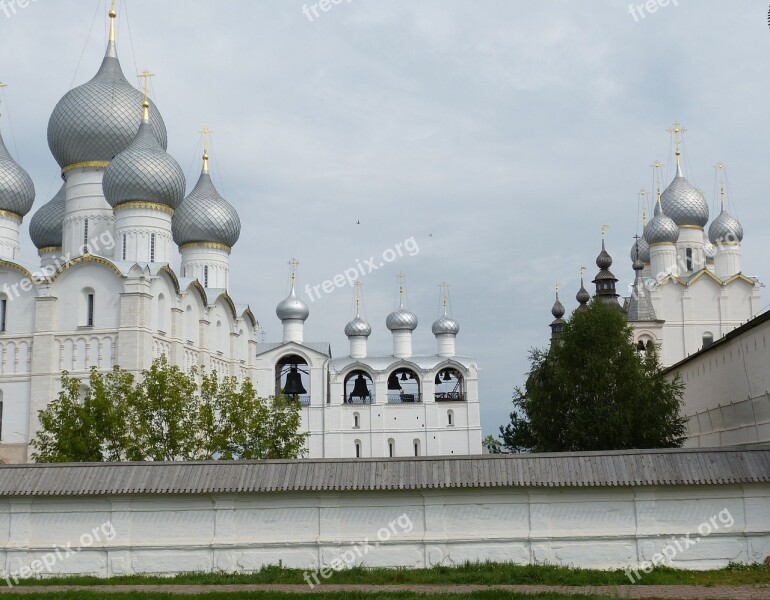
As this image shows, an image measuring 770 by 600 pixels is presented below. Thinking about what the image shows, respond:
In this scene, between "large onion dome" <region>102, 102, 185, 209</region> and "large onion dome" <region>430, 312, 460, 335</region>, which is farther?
"large onion dome" <region>430, 312, 460, 335</region>

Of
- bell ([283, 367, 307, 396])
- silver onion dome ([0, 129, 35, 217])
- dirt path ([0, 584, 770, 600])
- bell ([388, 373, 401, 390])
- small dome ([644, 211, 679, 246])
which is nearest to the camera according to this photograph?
dirt path ([0, 584, 770, 600])

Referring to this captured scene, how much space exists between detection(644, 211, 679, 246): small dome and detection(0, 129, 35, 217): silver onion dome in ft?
89.1

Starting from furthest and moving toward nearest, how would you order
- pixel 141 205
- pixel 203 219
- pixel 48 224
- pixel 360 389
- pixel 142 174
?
pixel 360 389 < pixel 203 219 < pixel 48 224 < pixel 141 205 < pixel 142 174

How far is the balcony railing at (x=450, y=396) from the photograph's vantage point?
50.3m

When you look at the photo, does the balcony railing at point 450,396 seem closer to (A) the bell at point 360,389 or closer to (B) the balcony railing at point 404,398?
(B) the balcony railing at point 404,398

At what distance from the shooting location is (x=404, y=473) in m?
15.2

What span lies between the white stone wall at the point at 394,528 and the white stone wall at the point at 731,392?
25.5ft

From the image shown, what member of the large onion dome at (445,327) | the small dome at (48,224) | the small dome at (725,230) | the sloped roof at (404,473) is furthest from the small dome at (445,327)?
the sloped roof at (404,473)

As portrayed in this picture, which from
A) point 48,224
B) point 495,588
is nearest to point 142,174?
point 48,224

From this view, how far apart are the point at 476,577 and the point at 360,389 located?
37190mm

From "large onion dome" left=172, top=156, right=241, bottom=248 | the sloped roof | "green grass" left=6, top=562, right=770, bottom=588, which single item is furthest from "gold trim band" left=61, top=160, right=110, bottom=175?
"green grass" left=6, top=562, right=770, bottom=588

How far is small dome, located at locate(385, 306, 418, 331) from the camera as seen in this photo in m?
51.9

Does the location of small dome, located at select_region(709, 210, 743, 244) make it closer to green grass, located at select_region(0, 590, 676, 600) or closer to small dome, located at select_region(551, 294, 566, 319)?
small dome, located at select_region(551, 294, 566, 319)

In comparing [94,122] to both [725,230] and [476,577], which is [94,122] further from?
[725,230]
